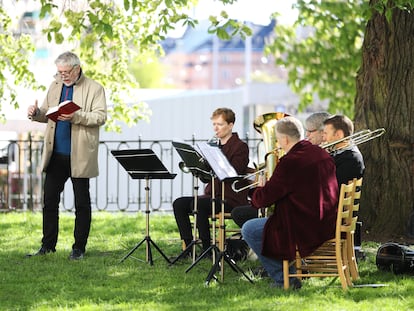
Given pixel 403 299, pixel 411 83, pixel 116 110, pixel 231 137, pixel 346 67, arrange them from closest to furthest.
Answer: pixel 403 299 → pixel 231 137 → pixel 411 83 → pixel 116 110 → pixel 346 67

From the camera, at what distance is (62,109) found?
9266 mm

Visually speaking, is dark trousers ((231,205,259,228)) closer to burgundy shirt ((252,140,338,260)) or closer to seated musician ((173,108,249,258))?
seated musician ((173,108,249,258))

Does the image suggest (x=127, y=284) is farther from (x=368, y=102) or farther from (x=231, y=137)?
(x=368, y=102)

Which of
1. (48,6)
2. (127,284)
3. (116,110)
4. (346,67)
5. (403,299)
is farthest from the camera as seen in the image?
(346,67)

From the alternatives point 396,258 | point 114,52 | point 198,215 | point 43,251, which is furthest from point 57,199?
point 114,52

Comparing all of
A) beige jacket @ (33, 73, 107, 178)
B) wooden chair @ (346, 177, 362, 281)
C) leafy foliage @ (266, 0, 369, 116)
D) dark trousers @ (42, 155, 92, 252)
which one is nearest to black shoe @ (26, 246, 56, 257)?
dark trousers @ (42, 155, 92, 252)

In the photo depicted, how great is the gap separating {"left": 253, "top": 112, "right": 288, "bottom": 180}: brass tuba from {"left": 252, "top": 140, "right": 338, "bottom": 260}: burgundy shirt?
1.82ft

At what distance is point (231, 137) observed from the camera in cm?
943

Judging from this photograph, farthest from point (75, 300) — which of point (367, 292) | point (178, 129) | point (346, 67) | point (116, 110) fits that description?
point (346, 67)

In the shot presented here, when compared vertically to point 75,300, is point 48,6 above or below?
above

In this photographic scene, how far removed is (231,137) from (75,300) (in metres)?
2.56

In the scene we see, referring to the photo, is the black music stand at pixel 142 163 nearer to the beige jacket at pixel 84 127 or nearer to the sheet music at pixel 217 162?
the beige jacket at pixel 84 127

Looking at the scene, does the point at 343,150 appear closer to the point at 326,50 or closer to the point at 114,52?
the point at 114,52

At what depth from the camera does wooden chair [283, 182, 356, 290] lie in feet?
25.7
